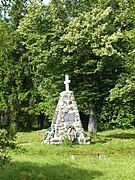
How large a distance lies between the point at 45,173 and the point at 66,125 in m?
8.77

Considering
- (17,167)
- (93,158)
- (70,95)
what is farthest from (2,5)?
(70,95)

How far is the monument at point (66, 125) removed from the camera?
18797 mm

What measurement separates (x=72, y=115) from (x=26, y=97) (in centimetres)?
1458

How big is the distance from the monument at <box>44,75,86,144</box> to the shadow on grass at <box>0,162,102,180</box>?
23.5 ft

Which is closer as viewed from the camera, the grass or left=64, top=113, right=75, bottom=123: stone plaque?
the grass

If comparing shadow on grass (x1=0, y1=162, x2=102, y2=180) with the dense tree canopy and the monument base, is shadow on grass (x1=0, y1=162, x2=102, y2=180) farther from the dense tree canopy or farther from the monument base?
the dense tree canopy

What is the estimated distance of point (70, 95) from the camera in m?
19.8

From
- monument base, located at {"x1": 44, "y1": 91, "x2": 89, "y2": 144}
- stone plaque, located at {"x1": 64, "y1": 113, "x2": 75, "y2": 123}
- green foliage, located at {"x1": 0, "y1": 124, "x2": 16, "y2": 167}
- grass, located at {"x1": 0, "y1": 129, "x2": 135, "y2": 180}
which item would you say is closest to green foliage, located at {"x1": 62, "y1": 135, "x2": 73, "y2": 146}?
monument base, located at {"x1": 44, "y1": 91, "x2": 89, "y2": 144}

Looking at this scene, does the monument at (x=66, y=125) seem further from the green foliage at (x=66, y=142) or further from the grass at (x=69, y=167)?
the grass at (x=69, y=167)

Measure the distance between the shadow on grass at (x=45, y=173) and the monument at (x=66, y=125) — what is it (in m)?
7.15

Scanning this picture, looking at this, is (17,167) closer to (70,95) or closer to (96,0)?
(70,95)

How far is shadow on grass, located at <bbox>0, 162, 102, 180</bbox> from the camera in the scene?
10075 millimetres

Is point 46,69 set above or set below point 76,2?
below

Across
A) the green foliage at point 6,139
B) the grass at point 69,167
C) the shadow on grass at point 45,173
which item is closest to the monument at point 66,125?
the grass at point 69,167
